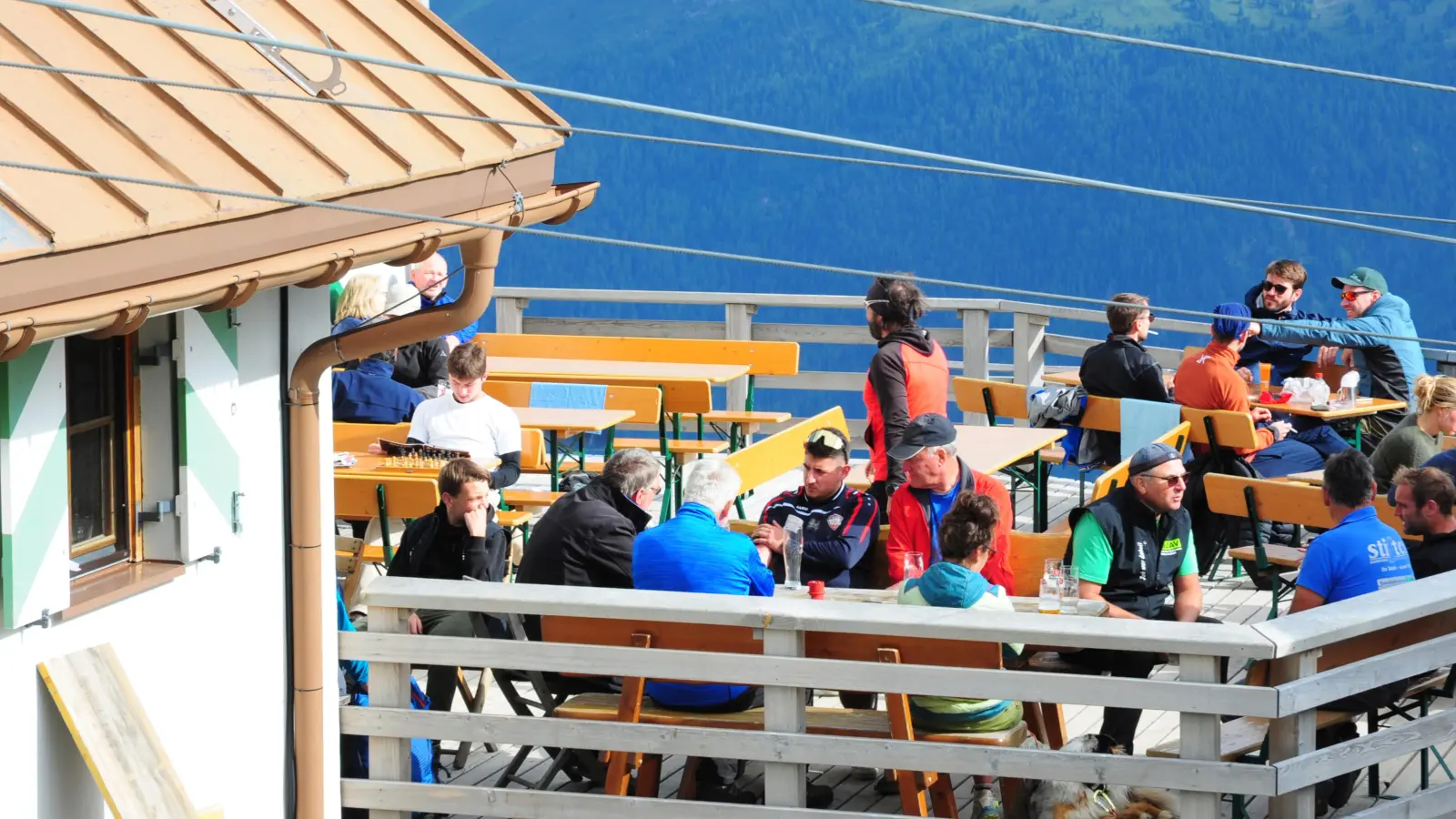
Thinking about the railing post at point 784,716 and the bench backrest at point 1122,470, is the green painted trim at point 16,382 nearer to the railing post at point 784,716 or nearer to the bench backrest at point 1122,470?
the railing post at point 784,716

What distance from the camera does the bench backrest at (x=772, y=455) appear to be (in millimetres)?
8109

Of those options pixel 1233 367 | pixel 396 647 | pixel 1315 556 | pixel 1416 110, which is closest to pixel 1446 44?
pixel 1416 110

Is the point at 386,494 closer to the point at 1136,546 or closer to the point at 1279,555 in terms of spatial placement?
the point at 1136,546

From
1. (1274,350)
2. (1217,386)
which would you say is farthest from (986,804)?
(1274,350)

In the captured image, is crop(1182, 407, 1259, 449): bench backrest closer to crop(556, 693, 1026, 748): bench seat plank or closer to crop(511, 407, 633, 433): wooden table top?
crop(511, 407, 633, 433): wooden table top

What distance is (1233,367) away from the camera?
9398mm

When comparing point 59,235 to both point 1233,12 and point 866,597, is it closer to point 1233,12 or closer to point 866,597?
point 866,597

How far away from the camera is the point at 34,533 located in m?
4.54

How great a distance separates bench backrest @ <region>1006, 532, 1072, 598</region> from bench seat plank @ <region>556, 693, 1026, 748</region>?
4.07 feet

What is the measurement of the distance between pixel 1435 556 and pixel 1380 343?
12.9ft

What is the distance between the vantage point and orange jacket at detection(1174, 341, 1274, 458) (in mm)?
9258

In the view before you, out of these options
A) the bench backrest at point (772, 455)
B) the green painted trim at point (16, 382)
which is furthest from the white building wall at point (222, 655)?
the bench backrest at point (772, 455)

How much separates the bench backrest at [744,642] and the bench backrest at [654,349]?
19.0 ft

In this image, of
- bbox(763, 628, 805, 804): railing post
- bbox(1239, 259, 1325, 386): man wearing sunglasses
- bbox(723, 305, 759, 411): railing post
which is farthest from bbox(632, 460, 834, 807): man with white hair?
bbox(723, 305, 759, 411): railing post
